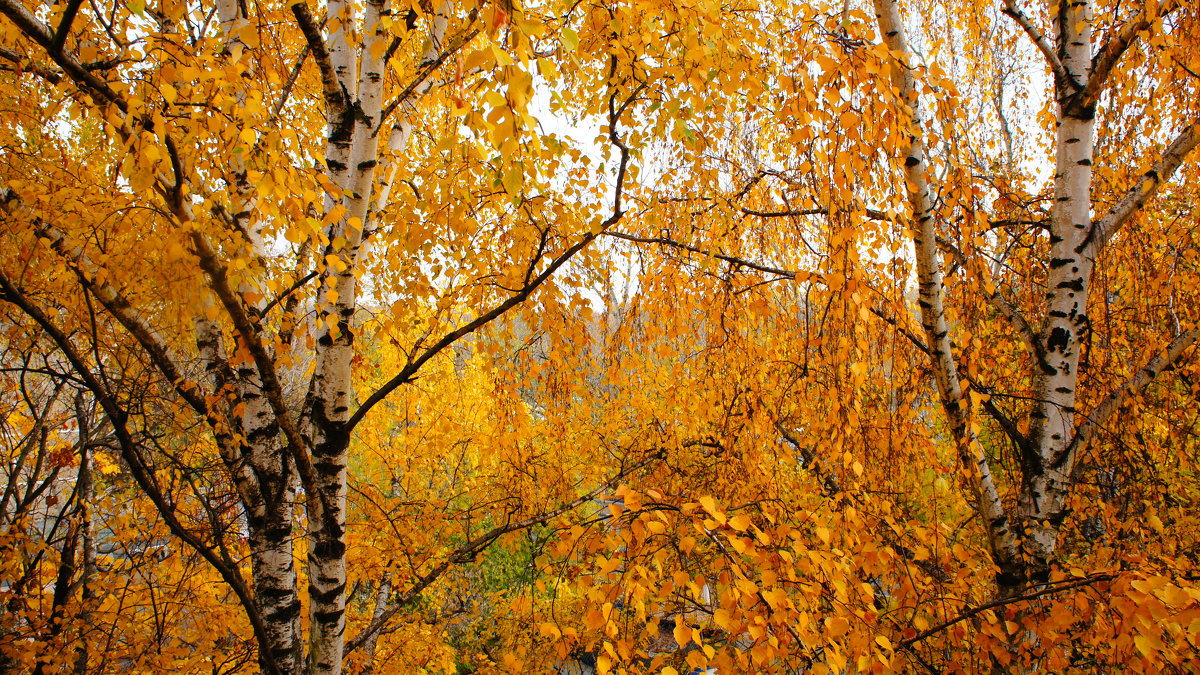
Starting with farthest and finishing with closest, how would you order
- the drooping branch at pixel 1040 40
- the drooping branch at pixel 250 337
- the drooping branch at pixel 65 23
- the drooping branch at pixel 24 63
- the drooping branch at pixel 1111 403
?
the drooping branch at pixel 1111 403 → the drooping branch at pixel 1040 40 → the drooping branch at pixel 250 337 → the drooping branch at pixel 24 63 → the drooping branch at pixel 65 23

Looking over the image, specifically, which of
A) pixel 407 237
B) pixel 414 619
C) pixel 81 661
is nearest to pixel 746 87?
pixel 407 237

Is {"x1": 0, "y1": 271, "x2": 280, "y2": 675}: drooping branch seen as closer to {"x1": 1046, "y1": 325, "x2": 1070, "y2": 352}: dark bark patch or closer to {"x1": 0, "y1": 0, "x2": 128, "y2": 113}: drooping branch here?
{"x1": 0, "y1": 0, "x2": 128, "y2": 113}: drooping branch

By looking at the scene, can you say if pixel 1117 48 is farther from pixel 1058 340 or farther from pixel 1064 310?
pixel 1058 340

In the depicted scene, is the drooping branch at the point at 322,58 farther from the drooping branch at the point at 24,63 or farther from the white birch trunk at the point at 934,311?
the white birch trunk at the point at 934,311

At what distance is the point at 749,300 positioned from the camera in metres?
3.33

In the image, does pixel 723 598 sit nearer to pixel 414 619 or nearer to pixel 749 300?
pixel 749 300

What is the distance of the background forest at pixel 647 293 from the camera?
1641mm

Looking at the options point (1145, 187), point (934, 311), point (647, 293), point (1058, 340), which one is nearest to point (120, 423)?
point (647, 293)

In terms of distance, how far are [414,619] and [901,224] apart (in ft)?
20.5

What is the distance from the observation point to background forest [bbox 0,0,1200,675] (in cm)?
164

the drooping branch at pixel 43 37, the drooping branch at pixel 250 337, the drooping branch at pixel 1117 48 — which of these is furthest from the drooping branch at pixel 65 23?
the drooping branch at pixel 1117 48

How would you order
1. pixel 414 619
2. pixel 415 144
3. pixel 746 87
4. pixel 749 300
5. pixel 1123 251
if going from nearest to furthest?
pixel 746 87 → pixel 1123 251 → pixel 749 300 → pixel 415 144 → pixel 414 619

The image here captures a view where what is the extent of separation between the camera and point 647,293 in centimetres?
366

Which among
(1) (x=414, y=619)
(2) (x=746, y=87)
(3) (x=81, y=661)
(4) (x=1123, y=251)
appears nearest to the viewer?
(2) (x=746, y=87)
